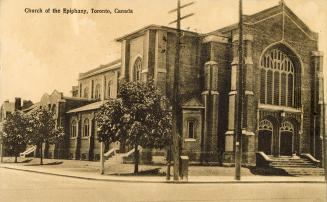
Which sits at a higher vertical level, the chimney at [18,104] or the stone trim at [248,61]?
the stone trim at [248,61]

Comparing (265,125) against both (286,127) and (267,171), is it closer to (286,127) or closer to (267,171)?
(286,127)

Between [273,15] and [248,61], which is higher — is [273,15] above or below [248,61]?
above

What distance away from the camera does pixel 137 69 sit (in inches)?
1538

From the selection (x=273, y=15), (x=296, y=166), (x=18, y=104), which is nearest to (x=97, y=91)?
(x=18, y=104)

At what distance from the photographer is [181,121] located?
3588 centimetres

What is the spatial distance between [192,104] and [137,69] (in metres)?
5.43

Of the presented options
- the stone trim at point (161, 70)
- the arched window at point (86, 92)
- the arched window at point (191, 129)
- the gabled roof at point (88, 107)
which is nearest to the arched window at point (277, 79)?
the arched window at point (191, 129)

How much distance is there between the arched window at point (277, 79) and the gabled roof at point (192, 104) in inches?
179

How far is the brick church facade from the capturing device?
35906 mm

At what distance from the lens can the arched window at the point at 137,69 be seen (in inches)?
1519

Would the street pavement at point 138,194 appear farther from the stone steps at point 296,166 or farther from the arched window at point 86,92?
the arched window at point 86,92

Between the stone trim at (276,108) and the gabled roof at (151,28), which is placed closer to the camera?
the gabled roof at (151,28)

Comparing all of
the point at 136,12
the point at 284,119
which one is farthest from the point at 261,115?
the point at 136,12

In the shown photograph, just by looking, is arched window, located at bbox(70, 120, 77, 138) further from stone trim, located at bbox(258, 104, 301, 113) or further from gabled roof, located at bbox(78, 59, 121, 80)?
stone trim, located at bbox(258, 104, 301, 113)
